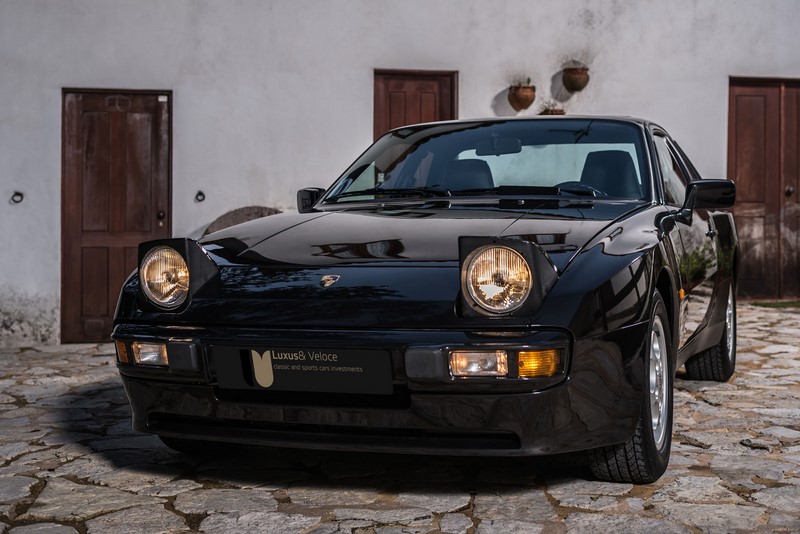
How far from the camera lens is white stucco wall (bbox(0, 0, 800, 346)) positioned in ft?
28.0

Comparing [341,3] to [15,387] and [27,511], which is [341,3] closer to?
[15,387]

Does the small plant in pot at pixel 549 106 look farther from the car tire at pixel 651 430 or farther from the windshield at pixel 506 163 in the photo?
the car tire at pixel 651 430

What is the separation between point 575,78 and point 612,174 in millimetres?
5358

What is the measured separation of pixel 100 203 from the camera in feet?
28.4

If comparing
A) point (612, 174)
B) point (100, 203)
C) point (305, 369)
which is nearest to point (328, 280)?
point (305, 369)

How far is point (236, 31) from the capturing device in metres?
8.83

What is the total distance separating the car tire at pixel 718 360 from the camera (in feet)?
18.0

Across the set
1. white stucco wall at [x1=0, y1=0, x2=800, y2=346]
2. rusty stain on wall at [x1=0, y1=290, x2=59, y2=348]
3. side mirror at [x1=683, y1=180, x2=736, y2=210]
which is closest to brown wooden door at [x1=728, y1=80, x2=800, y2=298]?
white stucco wall at [x1=0, y1=0, x2=800, y2=346]

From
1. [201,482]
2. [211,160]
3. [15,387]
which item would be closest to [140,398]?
[201,482]

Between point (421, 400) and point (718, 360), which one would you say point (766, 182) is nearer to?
point (718, 360)

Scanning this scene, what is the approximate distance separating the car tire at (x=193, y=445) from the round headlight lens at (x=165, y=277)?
700mm

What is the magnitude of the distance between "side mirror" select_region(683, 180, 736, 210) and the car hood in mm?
534

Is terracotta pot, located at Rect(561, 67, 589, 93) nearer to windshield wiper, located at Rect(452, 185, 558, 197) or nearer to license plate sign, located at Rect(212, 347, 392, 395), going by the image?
windshield wiper, located at Rect(452, 185, 558, 197)

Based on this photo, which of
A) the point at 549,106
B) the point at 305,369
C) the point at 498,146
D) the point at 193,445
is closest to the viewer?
the point at 305,369
